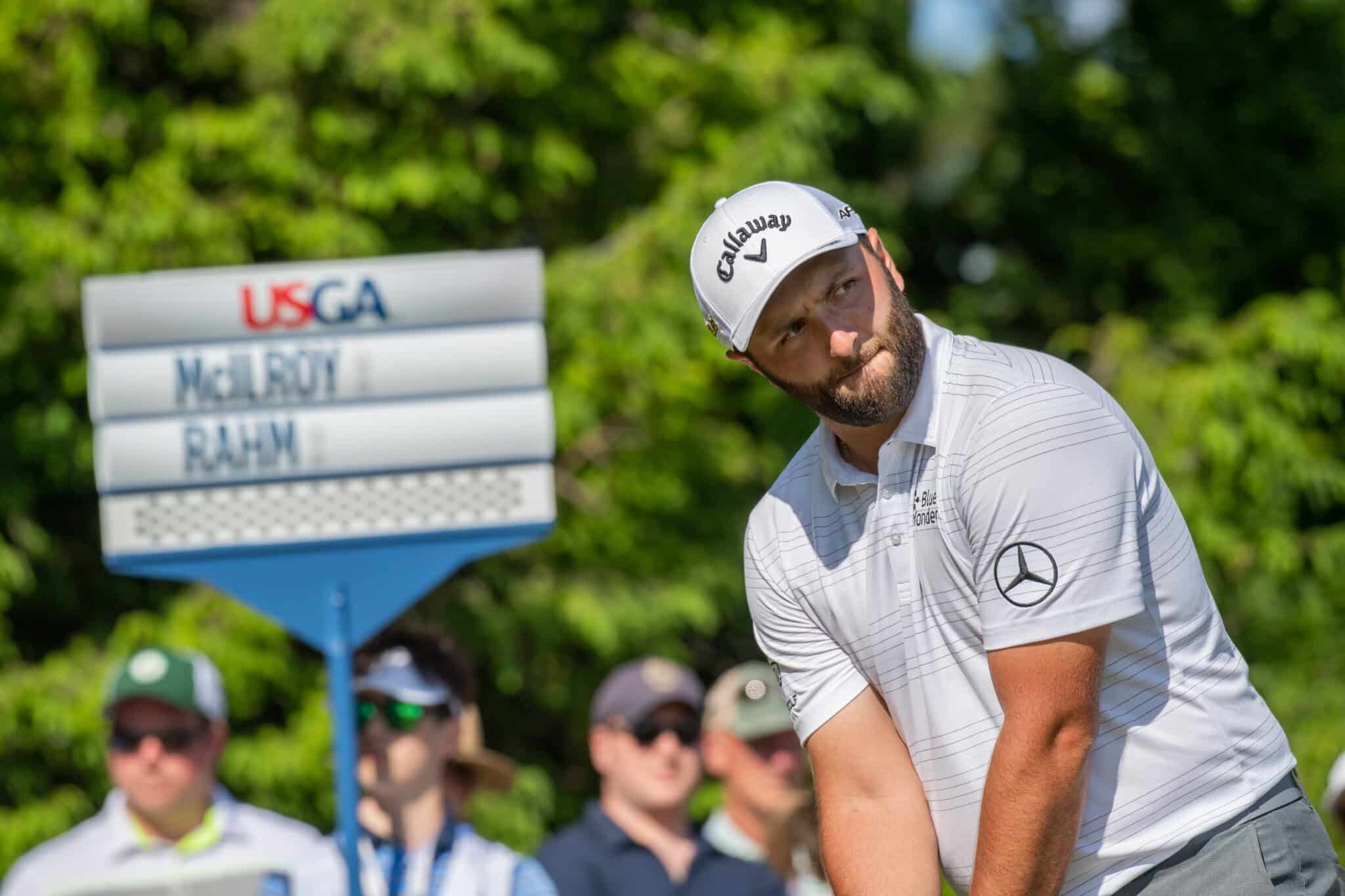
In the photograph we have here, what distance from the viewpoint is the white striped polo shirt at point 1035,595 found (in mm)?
2268

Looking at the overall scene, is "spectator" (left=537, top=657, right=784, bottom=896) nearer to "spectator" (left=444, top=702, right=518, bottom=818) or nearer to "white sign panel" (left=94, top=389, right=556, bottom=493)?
"spectator" (left=444, top=702, right=518, bottom=818)

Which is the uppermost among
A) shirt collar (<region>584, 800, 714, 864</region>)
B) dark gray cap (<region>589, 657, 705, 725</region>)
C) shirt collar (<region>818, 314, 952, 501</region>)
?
shirt collar (<region>818, 314, 952, 501</region>)

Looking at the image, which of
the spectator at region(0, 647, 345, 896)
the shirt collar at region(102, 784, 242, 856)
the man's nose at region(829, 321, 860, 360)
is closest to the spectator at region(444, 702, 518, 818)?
the spectator at region(0, 647, 345, 896)

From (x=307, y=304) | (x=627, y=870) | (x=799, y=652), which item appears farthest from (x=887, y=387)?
(x=627, y=870)

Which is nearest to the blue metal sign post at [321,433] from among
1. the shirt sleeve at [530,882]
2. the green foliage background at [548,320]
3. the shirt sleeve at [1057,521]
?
the shirt sleeve at [530,882]

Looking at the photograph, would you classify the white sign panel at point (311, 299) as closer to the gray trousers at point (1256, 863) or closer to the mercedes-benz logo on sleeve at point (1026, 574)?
the mercedes-benz logo on sleeve at point (1026, 574)

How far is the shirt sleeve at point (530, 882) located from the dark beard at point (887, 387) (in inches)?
83.4

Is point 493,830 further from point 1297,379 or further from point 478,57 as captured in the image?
point 1297,379

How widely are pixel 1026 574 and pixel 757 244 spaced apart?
60 centimetres

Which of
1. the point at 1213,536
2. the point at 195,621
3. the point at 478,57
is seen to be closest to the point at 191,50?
the point at 478,57

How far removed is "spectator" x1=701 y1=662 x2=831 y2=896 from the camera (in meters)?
5.02

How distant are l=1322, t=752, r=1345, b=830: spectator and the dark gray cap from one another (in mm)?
1802

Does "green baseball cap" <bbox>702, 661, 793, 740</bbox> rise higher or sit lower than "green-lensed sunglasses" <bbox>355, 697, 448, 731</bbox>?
lower

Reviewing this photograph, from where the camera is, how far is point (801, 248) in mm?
2393
